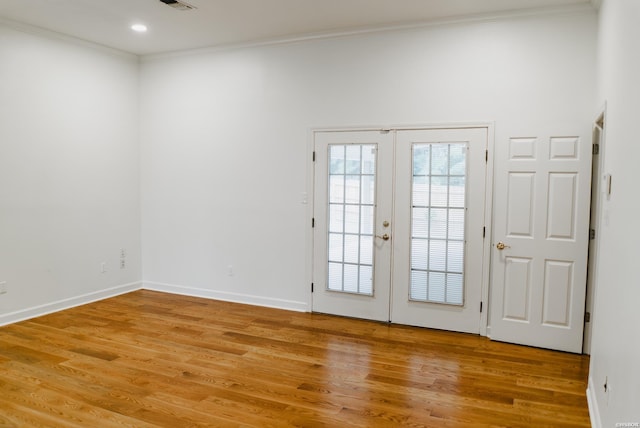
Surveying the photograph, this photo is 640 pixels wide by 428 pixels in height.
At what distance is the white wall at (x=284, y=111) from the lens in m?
4.21

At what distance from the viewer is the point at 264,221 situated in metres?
5.42

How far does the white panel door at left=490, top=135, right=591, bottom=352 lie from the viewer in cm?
405

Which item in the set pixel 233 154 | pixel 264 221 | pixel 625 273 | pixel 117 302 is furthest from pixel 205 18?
pixel 625 273

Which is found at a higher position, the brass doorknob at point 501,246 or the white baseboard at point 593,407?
the brass doorknob at point 501,246

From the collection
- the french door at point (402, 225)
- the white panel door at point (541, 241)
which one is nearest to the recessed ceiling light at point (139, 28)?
the french door at point (402, 225)

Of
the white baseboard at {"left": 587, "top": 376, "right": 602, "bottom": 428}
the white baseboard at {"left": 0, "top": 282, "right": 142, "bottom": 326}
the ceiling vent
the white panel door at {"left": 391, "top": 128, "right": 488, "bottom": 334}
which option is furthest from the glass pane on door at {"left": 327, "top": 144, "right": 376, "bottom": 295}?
the white baseboard at {"left": 0, "top": 282, "right": 142, "bottom": 326}

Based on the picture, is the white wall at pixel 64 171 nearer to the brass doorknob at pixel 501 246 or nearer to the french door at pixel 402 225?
the french door at pixel 402 225

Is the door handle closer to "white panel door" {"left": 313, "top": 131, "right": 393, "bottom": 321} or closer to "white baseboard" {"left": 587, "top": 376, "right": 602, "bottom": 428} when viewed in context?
"white panel door" {"left": 313, "top": 131, "right": 393, "bottom": 321}

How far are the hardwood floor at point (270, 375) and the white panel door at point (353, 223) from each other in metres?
0.27

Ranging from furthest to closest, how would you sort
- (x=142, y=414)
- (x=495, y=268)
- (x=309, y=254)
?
1. (x=309, y=254)
2. (x=495, y=268)
3. (x=142, y=414)

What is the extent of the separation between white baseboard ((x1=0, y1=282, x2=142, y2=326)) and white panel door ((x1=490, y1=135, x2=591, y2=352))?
4366mm

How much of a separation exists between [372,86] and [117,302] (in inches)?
149

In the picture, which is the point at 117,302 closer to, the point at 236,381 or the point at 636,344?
the point at 236,381

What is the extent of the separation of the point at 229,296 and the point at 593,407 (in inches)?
154
